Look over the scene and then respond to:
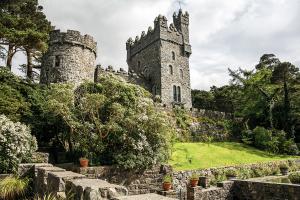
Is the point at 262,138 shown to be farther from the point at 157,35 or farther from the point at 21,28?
the point at 21,28

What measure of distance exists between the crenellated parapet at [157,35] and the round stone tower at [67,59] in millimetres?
17764

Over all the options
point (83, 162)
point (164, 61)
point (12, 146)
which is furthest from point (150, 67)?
point (12, 146)

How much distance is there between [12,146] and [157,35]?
32.6m

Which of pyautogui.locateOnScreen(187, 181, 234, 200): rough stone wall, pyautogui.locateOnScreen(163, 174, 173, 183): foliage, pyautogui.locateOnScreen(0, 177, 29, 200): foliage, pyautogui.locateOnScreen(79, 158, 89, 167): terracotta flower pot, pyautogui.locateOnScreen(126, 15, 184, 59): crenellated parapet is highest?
pyautogui.locateOnScreen(126, 15, 184, 59): crenellated parapet

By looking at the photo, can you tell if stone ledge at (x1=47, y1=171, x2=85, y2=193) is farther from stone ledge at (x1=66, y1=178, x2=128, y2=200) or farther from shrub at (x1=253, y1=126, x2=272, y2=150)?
shrub at (x1=253, y1=126, x2=272, y2=150)

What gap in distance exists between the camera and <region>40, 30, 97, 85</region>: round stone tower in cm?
2444

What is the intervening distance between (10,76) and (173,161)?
12.3 meters

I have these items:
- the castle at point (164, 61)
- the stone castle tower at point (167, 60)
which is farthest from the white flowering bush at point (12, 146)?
the stone castle tower at point (167, 60)

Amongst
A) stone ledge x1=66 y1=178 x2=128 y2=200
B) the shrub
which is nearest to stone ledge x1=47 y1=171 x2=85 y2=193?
stone ledge x1=66 y1=178 x2=128 y2=200

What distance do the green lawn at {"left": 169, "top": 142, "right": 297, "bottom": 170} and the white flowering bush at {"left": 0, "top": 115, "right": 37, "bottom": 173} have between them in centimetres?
1021

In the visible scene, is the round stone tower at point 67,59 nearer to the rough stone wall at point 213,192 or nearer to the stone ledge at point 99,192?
the rough stone wall at point 213,192

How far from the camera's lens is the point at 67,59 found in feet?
81.0

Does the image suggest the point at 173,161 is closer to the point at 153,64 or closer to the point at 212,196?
the point at 212,196

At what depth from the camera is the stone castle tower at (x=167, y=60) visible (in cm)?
4077
